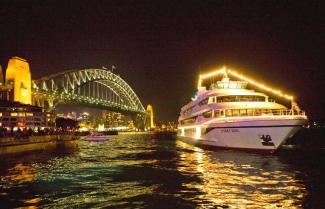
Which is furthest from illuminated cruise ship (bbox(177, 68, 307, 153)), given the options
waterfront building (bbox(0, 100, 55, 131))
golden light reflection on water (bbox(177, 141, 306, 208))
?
waterfront building (bbox(0, 100, 55, 131))

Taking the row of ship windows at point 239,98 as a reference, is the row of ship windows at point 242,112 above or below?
below

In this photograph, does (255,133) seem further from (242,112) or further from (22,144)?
(22,144)

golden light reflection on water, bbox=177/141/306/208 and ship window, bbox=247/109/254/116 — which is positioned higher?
ship window, bbox=247/109/254/116

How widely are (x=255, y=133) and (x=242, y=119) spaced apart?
193 cm

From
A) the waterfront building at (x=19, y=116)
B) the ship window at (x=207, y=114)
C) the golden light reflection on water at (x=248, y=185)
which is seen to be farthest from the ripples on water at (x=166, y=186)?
the waterfront building at (x=19, y=116)

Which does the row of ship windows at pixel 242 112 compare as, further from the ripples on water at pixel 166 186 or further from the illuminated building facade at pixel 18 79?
the illuminated building facade at pixel 18 79

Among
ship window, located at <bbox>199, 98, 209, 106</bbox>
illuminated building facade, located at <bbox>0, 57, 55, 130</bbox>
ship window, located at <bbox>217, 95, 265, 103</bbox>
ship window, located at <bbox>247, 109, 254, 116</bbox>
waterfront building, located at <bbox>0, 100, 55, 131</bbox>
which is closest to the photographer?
ship window, located at <bbox>247, 109, 254, 116</bbox>

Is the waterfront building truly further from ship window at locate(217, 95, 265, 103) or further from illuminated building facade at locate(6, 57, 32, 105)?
ship window at locate(217, 95, 265, 103)

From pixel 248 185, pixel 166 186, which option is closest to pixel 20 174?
pixel 166 186

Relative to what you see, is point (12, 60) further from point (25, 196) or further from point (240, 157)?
point (25, 196)

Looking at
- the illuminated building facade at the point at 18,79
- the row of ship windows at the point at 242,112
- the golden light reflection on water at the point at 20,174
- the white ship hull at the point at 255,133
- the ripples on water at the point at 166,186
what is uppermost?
the illuminated building facade at the point at 18,79

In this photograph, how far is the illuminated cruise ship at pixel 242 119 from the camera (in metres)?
31.9

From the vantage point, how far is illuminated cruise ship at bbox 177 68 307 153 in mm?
31875

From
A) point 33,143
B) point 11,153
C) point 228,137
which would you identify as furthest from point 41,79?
point 228,137
